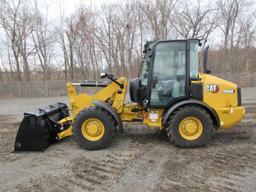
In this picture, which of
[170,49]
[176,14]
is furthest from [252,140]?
[176,14]

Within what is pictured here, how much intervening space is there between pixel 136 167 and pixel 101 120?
1.24 meters

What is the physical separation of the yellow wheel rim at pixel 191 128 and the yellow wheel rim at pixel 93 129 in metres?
1.60

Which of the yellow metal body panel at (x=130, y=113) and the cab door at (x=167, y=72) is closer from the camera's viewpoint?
the cab door at (x=167, y=72)

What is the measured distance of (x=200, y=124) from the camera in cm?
439

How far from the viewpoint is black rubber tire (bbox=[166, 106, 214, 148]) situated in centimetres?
435

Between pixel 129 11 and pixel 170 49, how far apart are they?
21347 millimetres

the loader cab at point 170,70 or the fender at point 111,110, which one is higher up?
the loader cab at point 170,70

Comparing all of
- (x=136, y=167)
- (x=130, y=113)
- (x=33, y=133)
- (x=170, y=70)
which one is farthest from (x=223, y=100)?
(x=33, y=133)

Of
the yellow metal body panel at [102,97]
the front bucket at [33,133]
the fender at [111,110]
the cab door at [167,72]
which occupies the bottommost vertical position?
the front bucket at [33,133]

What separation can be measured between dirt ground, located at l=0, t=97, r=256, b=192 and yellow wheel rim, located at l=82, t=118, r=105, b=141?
31 cm

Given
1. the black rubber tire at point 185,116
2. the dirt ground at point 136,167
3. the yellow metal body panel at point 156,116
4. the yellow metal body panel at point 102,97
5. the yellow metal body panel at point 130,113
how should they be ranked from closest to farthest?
the dirt ground at point 136,167, the black rubber tire at point 185,116, the yellow metal body panel at point 156,116, the yellow metal body panel at point 102,97, the yellow metal body panel at point 130,113

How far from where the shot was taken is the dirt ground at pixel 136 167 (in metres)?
3.07

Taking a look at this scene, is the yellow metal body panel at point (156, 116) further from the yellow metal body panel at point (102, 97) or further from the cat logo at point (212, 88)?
the cat logo at point (212, 88)

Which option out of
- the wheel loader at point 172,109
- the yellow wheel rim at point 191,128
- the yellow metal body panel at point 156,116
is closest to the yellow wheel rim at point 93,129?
the wheel loader at point 172,109
